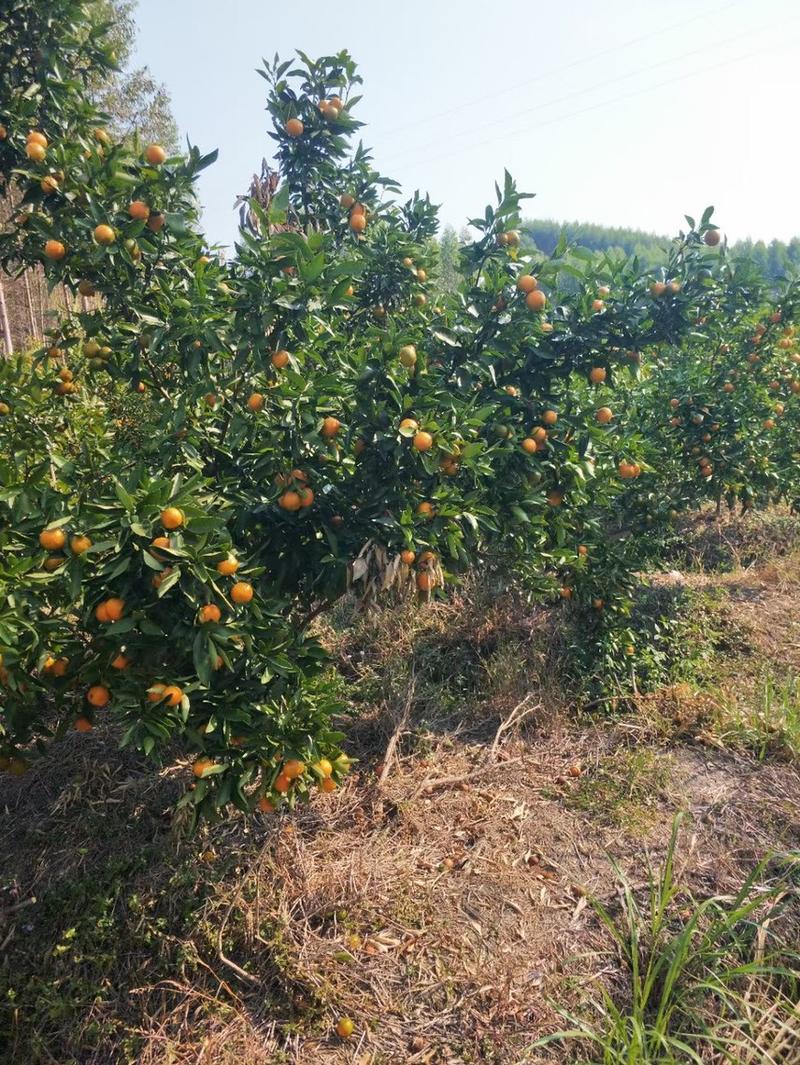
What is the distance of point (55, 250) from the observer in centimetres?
225

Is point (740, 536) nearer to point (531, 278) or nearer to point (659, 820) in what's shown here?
point (659, 820)

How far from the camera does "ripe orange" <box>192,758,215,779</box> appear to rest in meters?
1.95

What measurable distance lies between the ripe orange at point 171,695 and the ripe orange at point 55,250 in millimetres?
1530

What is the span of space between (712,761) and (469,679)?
130cm

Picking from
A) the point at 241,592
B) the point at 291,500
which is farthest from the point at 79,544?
the point at 291,500

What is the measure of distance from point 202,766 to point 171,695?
29 centimetres

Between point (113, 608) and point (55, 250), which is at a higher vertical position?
point (55, 250)

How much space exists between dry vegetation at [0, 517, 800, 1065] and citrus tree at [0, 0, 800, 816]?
438 millimetres

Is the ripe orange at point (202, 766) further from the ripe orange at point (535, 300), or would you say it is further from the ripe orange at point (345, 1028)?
the ripe orange at point (535, 300)

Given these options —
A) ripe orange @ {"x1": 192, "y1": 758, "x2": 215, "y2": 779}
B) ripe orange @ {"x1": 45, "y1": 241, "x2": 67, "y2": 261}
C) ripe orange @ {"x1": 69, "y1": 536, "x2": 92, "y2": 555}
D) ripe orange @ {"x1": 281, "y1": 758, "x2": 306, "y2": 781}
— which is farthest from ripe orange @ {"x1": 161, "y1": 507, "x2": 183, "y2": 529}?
ripe orange @ {"x1": 45, "y1": 241, "x2": 67, "y2": 261}

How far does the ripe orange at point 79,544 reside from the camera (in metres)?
1.72

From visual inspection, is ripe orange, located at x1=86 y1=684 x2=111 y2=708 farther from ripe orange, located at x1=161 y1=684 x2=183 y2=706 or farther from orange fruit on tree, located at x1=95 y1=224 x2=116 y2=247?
orange fruit on tree, located at x1=95 y1=224 x2=116 y2=247

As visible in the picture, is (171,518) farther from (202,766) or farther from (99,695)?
(202,766)

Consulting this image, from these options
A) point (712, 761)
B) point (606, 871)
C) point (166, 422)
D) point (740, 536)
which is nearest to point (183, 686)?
point (166, 422)
